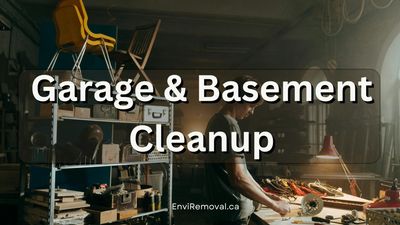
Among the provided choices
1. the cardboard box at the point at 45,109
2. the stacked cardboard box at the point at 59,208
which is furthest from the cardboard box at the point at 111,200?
the cardboard box at the point at 45,109

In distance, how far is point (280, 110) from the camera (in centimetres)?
725

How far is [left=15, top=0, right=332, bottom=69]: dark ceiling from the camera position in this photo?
5.09m

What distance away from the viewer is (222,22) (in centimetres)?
560

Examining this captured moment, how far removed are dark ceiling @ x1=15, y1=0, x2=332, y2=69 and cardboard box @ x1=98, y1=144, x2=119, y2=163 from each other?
2.69 metres

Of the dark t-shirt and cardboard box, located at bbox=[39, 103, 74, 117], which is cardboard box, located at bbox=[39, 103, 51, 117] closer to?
cardboard box, located at bbox=[39, 103, 74, 117]

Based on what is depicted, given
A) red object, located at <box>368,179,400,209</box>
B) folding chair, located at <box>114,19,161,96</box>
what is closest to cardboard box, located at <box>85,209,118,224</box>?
folding chair, located at <box>114,19,161,96</box>

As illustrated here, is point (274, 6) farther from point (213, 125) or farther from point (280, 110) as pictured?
point (213, 125)

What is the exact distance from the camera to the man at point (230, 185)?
191 cm

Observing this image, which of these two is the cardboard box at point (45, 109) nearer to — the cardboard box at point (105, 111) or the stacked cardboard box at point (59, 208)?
the cardboard box at point (105, 111)

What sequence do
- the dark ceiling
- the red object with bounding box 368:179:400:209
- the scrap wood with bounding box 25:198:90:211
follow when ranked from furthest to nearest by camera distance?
the dark ceiling < the scrap wood with bounding box 25:198:90:211 < the red object with bounding box 368:179:400:209

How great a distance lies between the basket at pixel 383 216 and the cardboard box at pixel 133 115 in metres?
2.18

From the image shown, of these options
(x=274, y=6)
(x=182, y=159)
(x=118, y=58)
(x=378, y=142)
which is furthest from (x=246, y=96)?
(x=182, y=159)

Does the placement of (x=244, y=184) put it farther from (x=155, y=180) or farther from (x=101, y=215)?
(x=155, y=180)

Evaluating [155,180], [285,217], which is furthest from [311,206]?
[155,180]
